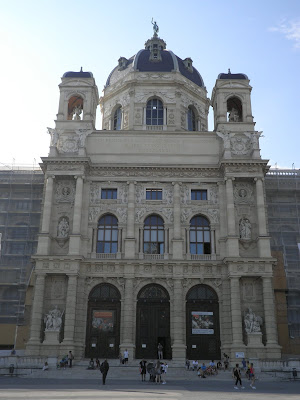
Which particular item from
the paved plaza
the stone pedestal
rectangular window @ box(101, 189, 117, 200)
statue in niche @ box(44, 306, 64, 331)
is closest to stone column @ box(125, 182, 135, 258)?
rectangular window @ box(101, 189, 117, 200)

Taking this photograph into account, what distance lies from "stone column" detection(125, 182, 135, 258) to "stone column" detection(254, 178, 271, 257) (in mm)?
10829

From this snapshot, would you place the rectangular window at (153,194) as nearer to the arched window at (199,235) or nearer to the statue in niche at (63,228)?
the arched window at (199,235)

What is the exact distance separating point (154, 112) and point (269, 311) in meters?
23.6

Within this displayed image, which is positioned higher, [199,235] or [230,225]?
[230,225]

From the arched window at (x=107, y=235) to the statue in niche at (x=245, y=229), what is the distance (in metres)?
11.0

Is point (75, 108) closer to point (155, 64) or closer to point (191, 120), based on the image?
point (155, 64)

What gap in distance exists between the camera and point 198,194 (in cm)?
4125

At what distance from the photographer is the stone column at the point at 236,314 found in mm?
35094

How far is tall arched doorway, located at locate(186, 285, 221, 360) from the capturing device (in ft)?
119

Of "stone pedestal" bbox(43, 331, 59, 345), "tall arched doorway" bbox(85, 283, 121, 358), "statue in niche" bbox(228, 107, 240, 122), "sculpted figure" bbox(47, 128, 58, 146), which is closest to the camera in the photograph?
"stone pedestal" bbox(43, 331, 59, 345)

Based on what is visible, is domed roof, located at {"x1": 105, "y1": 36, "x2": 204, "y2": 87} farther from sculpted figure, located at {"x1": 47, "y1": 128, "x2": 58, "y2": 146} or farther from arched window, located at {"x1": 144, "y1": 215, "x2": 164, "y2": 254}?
arched window, located at {"x1": 144, "y1": 215, "x2": 164, "y2": 254}

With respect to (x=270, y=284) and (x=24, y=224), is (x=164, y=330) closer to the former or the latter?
(x=270, y=284)

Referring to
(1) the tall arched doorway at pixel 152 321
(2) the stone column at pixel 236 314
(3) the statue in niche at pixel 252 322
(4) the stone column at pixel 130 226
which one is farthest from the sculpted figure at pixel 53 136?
(3) the statue in niche at pixel 252 322

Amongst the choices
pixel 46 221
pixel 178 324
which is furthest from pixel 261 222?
pixel 46 221
